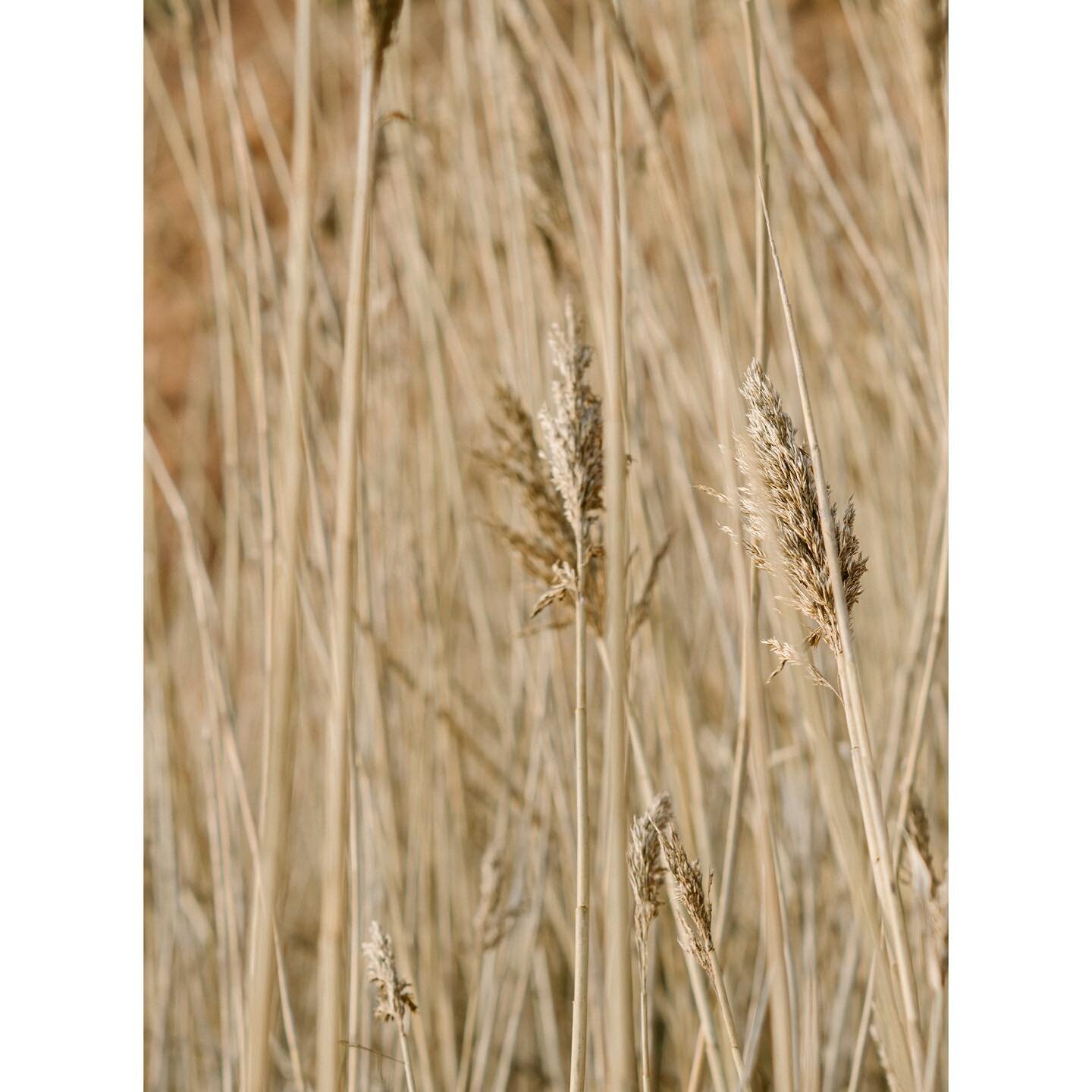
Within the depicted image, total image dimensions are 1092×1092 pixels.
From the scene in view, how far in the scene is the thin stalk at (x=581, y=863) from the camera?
616mm

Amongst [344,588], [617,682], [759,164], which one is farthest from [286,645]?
[759,164]

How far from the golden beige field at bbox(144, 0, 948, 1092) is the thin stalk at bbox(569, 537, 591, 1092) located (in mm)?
80

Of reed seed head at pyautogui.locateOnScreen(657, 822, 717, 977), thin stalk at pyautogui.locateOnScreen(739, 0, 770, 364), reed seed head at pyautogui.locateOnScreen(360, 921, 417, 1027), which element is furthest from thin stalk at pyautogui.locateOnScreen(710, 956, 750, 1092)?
thin stalk at pyautogui.locateOnScreen(739, 0, 770, 364)

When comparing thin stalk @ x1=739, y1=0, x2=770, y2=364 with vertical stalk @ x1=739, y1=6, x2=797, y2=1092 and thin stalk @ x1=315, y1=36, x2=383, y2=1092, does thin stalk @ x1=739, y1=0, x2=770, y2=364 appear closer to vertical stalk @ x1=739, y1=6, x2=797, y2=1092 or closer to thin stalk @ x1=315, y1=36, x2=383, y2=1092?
vertical stalk @ x1=739, y1=6, x2=797, y2=1092

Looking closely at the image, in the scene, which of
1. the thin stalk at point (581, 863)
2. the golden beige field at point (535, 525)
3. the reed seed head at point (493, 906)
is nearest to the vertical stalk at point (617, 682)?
the thin stalk at point (581, 863)

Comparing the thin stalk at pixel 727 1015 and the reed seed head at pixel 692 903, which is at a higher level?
the reed seed head at pixel 692 903

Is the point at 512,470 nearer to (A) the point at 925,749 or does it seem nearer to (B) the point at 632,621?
(B) the point at 632,621

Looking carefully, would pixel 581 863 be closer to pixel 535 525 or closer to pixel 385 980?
pixel 385 980

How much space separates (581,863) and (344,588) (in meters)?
0.23

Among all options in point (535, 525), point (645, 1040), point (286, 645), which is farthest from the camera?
point (535, 525)

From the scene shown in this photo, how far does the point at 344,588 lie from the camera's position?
0.58m

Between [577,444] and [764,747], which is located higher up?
[577,444]

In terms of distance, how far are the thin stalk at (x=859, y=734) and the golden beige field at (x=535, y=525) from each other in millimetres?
142

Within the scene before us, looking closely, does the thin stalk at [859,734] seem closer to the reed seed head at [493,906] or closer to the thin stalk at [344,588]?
the thin stalk at [344,588]
